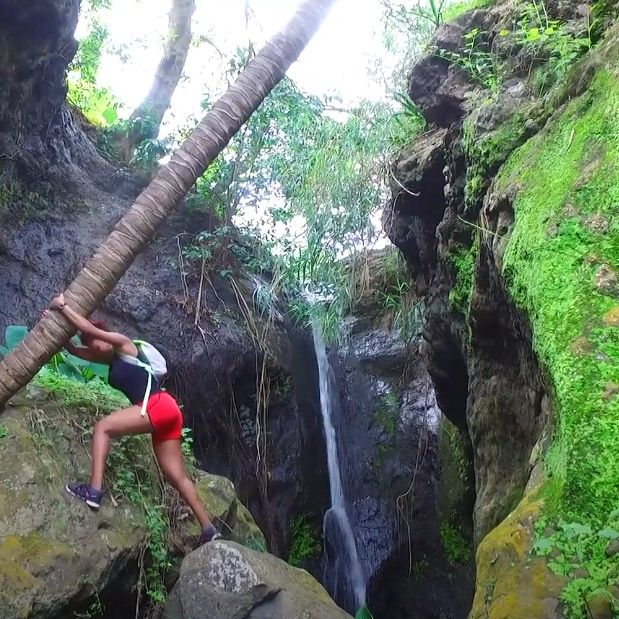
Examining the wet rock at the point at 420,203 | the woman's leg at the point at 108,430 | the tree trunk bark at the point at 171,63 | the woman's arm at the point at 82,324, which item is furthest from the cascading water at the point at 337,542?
the woman's arm at the point at 82,324

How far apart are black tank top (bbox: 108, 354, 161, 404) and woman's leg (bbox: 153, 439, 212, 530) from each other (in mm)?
454

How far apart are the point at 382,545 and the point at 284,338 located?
3501 mm

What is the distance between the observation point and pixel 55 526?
3625mm

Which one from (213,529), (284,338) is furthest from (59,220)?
(213,529)

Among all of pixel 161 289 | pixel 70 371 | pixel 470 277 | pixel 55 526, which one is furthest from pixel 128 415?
pixel 161 289

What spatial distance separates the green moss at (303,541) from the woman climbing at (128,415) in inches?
191

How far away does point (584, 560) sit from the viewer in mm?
2115

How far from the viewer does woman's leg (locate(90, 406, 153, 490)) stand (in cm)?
401

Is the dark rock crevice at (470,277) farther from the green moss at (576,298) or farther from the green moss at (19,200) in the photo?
the green moss at (19,200)

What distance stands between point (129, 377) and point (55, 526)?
3.59 ft

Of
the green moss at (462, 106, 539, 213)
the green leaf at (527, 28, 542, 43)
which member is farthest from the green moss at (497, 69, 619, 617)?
the green leaf at (527, 28, 542, 43)

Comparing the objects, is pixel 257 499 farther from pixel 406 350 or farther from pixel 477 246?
pixel 477 246

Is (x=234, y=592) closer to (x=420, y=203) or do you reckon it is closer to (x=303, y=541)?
(x=420, y=203)

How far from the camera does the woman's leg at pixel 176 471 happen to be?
4504mm
